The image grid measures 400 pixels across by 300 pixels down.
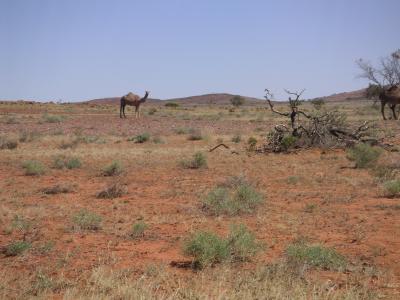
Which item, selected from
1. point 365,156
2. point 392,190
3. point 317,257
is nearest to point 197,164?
point 365,156

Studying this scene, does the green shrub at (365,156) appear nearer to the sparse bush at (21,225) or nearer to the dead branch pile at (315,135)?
the dead branch pile at (315,135)

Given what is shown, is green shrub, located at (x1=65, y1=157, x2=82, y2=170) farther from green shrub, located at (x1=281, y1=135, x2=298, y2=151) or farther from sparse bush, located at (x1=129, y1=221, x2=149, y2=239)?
sparse bush, located at (x1=129, y1=221, x2=149, y2=239)

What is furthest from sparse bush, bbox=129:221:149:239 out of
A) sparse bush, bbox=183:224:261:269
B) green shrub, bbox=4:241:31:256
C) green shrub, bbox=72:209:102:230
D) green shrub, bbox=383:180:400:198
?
green shrub, bbox=383:180:400:198

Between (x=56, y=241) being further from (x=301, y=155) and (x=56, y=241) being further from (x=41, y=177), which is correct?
(x=301, y=155)

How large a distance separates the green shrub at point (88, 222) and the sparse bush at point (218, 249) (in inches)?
89.4

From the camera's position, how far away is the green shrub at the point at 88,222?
28.3 feet

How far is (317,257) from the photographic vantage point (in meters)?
6.55

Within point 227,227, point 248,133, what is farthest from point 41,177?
point 248,133

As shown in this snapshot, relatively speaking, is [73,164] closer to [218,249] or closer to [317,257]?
[218,249]

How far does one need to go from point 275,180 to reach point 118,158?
6.37 meters

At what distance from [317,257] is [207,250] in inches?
54.2

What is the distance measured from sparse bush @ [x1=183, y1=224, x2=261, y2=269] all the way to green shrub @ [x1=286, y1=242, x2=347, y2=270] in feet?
1.80

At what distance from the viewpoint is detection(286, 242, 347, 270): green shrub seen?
6.46 m

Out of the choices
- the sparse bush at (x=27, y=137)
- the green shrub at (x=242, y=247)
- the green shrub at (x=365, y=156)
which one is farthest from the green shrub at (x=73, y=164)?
the green shrub at (x=242, y=247)
